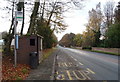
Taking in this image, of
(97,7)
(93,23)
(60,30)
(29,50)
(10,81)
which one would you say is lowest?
(10,81)

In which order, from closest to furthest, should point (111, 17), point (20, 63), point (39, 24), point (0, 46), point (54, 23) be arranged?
point (20, 63) → point (0, 46) → point (39, 24) → point (54, 23) → point (111, 17)

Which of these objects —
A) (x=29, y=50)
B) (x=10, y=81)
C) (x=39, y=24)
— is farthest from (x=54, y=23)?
(x=10, y=81)

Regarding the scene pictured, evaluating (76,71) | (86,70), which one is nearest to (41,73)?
(76,71)

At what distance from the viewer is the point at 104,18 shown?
49.1 meters

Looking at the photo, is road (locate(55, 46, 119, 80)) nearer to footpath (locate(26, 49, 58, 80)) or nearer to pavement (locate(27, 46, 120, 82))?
pavement (locate(27, 46, 120, 82))

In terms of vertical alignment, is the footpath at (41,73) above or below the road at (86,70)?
above

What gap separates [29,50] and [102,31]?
4122 centimetres

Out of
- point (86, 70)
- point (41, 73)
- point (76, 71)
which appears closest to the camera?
point (41, 73)

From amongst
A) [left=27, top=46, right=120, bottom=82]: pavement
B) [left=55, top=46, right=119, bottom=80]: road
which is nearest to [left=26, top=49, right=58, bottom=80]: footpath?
[left=27, top=46, right=120, bottom=82]: pavement

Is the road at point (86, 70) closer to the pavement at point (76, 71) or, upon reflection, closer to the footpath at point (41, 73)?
the pavement at point (76, 71)

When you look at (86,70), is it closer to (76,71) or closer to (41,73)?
(76,71)

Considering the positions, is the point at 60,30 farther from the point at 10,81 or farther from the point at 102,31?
the point at 10,81

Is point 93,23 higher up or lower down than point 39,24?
higher up

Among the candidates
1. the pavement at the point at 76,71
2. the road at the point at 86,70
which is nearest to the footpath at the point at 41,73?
the pavement at the point at 76,71
